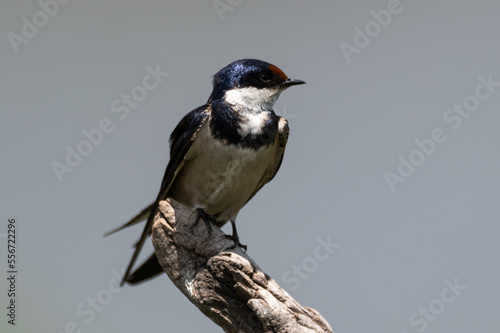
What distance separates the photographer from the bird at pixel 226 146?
3.03 m

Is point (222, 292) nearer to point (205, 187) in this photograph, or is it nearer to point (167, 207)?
point (167, 207)

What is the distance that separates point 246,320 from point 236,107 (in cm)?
103

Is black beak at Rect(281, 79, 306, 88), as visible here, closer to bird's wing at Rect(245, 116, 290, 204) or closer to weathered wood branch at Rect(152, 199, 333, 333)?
bird's wing at Rect(245, 116, 290, 204)

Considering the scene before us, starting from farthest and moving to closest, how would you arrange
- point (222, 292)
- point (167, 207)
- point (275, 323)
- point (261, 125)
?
1. point (261, 125)
2. point (167, 207)
3. point (222, 292)
4. point (275, 323)

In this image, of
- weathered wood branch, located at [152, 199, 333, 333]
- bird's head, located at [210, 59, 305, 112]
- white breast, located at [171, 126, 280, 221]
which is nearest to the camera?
weathered wood branch, located at [152, 199, 333, 333]

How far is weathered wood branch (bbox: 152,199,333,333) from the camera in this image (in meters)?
2.45

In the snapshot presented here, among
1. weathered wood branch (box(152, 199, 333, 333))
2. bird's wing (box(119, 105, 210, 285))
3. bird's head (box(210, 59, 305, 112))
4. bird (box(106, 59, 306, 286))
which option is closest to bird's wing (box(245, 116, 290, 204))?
bird (box(106, 59, 306, 286))

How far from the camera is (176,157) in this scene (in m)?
3.15

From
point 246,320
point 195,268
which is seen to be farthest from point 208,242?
point 246,320

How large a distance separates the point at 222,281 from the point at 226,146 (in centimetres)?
68

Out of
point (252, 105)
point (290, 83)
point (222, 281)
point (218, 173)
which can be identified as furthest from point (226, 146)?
point (222, 281)

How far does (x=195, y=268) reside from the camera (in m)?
2.68

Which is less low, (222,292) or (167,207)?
(167,207)

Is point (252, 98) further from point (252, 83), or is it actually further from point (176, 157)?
point (176, 157)
